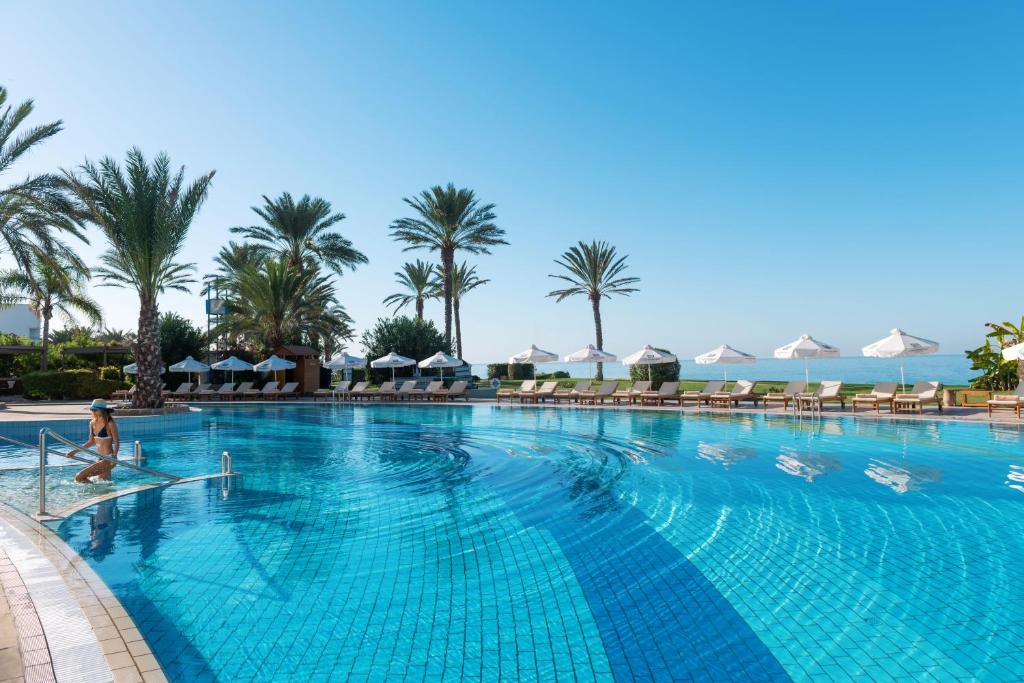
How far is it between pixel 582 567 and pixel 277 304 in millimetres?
28068

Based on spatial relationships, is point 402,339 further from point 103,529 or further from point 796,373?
point 796,373

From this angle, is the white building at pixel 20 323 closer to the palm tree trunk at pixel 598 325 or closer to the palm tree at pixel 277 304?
the palm tree at pixel 277 304

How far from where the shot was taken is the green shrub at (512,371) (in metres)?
43.0

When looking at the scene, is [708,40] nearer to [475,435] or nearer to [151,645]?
[475,435]

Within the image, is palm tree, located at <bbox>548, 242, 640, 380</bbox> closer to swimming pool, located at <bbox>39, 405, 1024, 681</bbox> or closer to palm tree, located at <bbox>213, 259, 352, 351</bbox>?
palm tree, located at <bbox>213, 259, 352, 351</bbox>

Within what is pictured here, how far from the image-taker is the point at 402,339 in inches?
1316

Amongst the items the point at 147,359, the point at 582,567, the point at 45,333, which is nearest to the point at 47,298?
the point at 45,333

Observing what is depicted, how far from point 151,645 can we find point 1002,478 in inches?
423

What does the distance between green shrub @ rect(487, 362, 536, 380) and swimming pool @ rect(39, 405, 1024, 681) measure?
1257 inches

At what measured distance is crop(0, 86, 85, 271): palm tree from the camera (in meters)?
15.2

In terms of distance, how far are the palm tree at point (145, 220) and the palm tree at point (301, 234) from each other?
1428 cm

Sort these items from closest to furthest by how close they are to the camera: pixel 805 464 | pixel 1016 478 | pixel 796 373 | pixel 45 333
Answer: pixel 1016 478 → pixel 805 464 → pixel 45 333 → pixel 796 373

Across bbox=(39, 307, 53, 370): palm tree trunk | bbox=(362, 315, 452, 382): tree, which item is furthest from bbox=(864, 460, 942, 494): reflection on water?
bbox=(39, 307, 53, 370): palm tree trunk

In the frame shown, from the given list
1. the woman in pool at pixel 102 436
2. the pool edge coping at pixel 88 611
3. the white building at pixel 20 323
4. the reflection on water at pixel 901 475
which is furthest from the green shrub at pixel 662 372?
the white building at pixel 20 323
